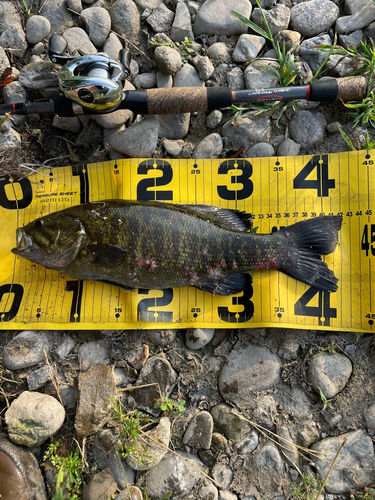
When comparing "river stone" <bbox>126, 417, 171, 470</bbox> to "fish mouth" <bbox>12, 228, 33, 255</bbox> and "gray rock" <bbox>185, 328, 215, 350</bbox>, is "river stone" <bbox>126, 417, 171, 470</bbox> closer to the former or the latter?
"gray rock" <bbox>185, 328, 215, 350</bbox>

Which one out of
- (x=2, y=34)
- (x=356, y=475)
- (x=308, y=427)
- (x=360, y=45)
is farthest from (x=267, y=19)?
(x=356, y=475)

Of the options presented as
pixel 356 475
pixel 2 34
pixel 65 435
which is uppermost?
pixel 2 34

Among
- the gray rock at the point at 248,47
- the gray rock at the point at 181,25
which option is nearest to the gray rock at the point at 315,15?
the gray rock at the point at 248,47

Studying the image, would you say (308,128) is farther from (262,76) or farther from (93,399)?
(93,399)

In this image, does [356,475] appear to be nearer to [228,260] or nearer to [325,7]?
[228,260]

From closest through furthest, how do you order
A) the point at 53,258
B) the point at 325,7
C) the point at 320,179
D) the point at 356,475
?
the point at 356,475 → the point at 53,258 → the point at 320,179 → the point at 325,7

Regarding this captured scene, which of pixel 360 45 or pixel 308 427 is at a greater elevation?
pixel 360 45

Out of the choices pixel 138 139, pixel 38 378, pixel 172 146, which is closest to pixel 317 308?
pixel 172 146

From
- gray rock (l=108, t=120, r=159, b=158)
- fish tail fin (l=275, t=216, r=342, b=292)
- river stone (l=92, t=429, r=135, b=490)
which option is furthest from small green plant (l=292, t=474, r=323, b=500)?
gray rock (l=108, t=120, r=159, b=158)
